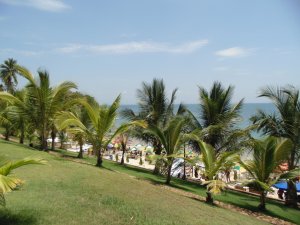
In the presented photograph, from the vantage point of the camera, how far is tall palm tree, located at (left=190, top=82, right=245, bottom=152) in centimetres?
1481

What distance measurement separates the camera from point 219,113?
1518 centimetres

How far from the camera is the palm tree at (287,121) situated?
13047mm

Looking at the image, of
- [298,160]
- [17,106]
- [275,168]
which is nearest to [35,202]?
[275,168]

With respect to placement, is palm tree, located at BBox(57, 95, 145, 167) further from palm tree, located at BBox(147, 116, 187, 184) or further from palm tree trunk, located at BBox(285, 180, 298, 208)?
palm tree trunk, located at BBox(285, 180, 298, 208)

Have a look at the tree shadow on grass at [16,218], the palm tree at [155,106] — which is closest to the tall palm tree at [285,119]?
the palm tree at [155,106]

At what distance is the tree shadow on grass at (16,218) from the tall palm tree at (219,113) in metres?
10.1

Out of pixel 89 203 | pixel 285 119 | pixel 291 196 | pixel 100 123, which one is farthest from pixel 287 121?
pixel 89 203

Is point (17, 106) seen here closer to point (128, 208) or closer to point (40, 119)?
point (40, 119)

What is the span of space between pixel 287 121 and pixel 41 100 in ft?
31.3

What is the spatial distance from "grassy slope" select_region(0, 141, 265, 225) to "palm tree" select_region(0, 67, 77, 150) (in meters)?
5.14

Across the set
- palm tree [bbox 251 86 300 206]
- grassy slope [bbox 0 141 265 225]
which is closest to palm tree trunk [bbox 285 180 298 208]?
palm tree [bbox 251 86 300 206]

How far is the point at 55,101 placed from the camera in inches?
554

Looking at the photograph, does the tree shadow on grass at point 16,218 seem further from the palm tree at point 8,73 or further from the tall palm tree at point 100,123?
the palm tree at point 8,73

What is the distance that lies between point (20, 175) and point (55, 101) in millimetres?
6472
